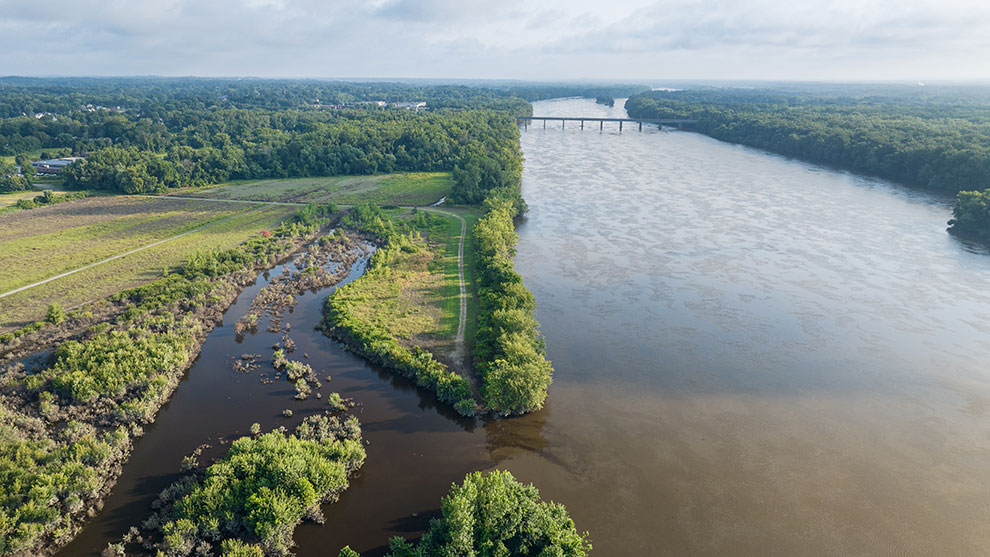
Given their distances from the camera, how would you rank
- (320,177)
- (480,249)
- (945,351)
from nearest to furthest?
(945,351) → (480,249) → (320,177)

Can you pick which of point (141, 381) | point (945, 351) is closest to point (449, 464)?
point (141, 381)

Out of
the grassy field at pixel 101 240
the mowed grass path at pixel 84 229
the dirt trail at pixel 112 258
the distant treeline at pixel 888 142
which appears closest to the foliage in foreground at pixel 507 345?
the grassy field at pixel 101 240

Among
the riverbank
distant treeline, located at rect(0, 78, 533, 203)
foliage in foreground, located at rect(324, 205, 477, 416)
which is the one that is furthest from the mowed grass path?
foliage in foreground, located at rect(324, 205, 477, 416)

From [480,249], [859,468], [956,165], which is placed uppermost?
[956,165]

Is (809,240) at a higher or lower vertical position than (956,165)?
lower

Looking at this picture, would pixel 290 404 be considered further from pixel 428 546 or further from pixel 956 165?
pixel 956 165

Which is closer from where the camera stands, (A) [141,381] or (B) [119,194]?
(A) [141,381]
